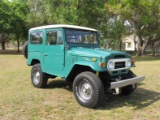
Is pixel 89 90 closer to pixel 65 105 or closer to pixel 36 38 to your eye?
pixel 65 105

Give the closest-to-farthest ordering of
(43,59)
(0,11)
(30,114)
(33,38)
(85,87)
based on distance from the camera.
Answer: (30,114) → (85,87) → (43,59) → (33,38) → (0,11)

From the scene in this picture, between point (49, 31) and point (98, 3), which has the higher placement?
point (98, 3)

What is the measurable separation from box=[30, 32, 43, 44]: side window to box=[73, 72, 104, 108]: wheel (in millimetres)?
2328

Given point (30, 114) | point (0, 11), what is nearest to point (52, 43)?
point (30, 114)

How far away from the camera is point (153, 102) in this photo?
5.90 metres

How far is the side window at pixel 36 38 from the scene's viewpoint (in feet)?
23.5

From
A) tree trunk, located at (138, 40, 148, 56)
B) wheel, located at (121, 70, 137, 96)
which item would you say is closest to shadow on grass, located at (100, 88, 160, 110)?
wheel, located at (121, 70, 137, 96)

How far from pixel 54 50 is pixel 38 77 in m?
1.52

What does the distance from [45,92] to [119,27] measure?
20833 mm

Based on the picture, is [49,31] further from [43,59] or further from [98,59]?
[98,59]

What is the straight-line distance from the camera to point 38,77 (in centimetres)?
748

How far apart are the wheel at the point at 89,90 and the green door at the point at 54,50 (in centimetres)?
94

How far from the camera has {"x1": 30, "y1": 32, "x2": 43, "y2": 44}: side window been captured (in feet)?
23.5

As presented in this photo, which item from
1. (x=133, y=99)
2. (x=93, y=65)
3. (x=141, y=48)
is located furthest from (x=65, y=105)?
(x=141, y=48)
